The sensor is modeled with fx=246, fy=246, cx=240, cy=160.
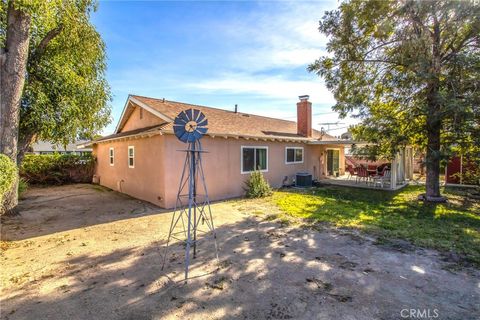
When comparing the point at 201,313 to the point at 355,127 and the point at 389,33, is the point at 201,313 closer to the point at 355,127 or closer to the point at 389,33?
the point at 355,127

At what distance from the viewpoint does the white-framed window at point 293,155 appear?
14023 mm

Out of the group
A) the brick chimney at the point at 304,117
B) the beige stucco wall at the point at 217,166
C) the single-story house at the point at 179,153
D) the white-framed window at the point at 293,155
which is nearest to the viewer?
the beige stucco wall at the point at 217,166

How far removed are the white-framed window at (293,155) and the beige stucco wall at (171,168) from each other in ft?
0.78

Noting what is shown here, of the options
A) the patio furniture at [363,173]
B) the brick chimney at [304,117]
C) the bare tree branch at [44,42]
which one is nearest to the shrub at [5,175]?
the bare tree branch at [44,42]

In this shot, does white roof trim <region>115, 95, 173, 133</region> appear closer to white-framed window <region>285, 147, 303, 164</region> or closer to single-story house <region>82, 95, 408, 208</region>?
single-story house <region>82, 95, 408, 208</region>

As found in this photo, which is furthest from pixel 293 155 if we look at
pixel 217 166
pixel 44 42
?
pixel 44 42

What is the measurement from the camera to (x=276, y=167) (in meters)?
13.3

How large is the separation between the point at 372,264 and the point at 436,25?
32.0 ft

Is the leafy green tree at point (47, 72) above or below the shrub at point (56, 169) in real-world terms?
above

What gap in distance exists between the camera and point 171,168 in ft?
29.8

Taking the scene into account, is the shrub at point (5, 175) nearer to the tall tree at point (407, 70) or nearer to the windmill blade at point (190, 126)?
the windmill blade at point (190, 126)

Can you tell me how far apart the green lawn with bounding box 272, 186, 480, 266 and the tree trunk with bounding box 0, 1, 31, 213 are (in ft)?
29.0

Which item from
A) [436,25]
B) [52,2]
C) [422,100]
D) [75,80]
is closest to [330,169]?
[422,100]

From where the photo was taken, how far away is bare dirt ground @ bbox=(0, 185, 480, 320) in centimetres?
318
